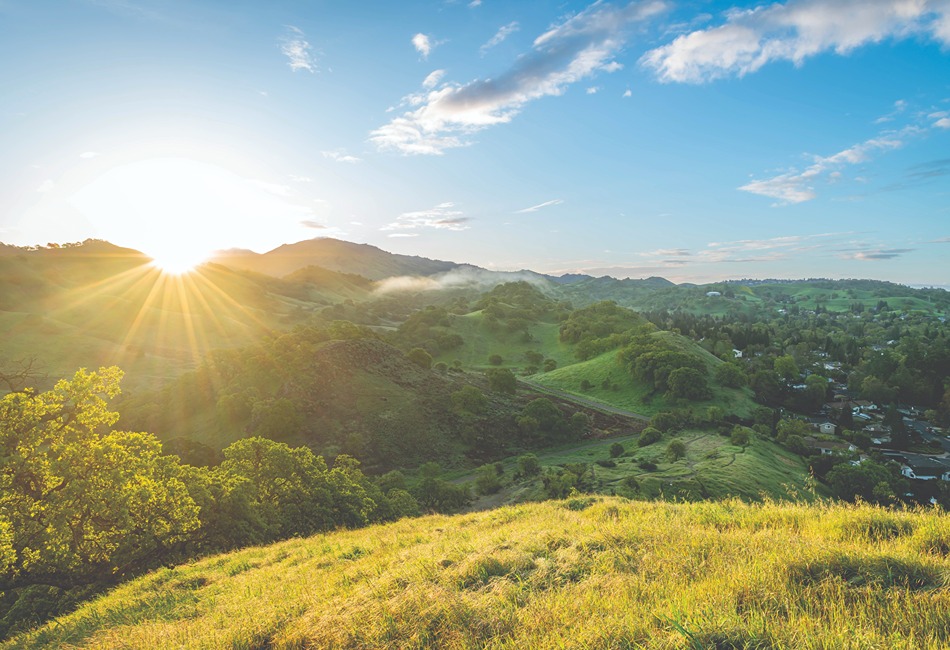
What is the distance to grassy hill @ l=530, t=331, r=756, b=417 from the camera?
93125mm

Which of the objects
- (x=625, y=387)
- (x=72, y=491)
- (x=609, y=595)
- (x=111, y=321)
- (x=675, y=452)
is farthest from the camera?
(x=111, y=321)

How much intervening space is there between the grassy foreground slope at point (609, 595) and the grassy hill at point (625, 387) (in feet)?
283

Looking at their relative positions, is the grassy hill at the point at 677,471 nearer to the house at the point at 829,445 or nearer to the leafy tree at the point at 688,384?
the house at the point at 829,445

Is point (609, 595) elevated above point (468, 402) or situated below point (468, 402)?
above

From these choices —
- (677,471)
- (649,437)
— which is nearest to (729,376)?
(649,437)

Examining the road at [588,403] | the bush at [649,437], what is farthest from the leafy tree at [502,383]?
the bush at [649,437]

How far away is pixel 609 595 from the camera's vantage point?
7.38m

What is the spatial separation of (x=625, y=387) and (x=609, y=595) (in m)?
104

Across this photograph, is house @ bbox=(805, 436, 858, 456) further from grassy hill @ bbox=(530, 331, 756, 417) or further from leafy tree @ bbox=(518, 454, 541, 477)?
leafy tree @ bbox=(518, 454, 541, 477)

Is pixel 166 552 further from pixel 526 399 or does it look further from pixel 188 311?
pixel 188 311

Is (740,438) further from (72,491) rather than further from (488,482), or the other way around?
(72,491)

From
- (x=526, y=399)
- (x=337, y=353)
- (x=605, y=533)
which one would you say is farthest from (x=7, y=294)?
(x=605, y=533)

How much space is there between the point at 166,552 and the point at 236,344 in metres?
136

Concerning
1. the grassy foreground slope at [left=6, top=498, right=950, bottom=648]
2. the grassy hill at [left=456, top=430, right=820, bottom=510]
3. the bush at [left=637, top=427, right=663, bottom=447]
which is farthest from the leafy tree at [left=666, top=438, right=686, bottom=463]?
the grassy foreground slope at [left=6, top=498, right=950, bottom=648]
